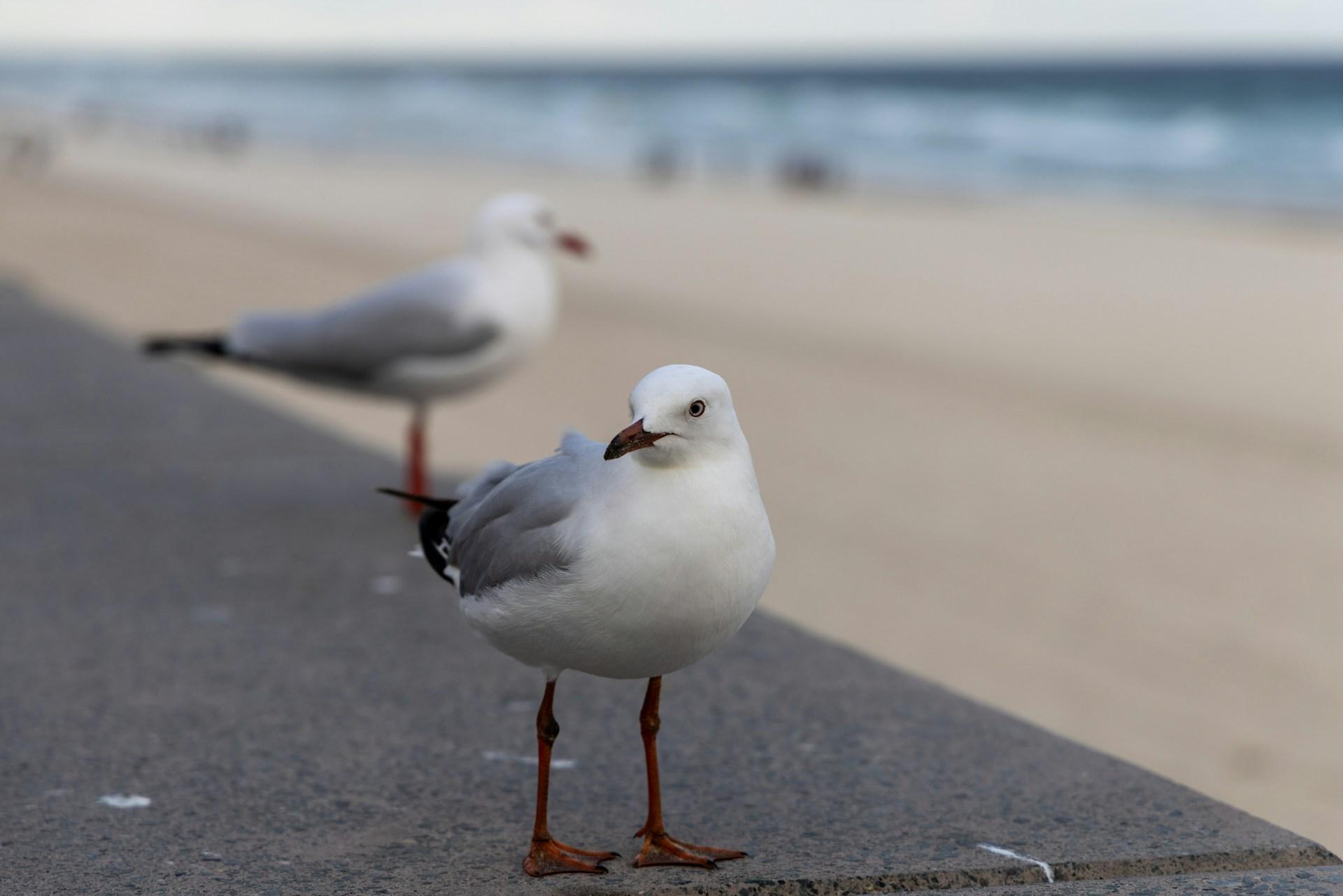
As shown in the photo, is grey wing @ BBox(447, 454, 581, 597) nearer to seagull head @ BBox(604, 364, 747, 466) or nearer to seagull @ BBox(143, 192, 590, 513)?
seagull head @ BBox(604, 364, 747, 466)

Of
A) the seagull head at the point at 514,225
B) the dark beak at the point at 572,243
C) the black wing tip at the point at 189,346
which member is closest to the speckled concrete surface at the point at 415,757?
the black wing tip at the point at 189,346

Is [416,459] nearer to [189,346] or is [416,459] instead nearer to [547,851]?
[189,346]

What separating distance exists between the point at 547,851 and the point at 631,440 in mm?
782

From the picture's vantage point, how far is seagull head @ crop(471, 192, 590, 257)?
18.7 feet

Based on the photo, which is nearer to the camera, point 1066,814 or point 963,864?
point 963,864

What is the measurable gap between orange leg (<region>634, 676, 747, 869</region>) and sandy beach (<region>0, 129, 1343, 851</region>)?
2.54m

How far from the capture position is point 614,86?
95.2m

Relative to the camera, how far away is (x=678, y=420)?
2.45m

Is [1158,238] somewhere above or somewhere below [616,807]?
above

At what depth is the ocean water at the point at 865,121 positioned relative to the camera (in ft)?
122

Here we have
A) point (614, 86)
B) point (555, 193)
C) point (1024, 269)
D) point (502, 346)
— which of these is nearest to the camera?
point (502, 346)

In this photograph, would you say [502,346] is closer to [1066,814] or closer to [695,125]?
[1066,814]

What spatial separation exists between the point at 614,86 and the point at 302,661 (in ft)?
309

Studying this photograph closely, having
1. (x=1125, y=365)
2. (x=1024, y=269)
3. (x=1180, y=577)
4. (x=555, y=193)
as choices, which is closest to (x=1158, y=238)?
(x=1024, y=269)
